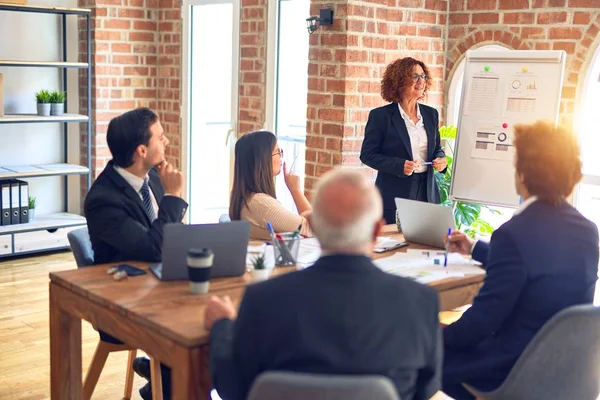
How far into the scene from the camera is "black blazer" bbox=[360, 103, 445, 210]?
167 inches

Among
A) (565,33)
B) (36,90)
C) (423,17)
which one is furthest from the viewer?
(36,90)

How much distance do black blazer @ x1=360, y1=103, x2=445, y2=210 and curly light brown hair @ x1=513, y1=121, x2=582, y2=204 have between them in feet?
6.03

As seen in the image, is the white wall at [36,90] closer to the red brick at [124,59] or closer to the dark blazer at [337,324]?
the red brick at [124,59]

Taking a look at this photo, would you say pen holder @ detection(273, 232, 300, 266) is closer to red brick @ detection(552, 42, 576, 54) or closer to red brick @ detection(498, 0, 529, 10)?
red brick @ detection(552, 42, 576, 54)

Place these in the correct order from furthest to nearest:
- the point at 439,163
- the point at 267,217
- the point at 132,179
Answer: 1. the point at 439,163
2. the point at 267,217
3. the point at 132,179

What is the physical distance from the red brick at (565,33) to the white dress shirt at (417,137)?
3.45 ft

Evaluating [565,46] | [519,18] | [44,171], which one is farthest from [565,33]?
[44,171]

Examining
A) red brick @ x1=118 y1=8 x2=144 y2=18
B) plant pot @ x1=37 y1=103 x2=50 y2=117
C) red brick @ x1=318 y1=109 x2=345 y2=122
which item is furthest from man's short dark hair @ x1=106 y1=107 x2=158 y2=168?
red brick @ x1=118 y1=8 x2=144 y2=18

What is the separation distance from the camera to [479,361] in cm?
243

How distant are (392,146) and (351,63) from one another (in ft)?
2.55

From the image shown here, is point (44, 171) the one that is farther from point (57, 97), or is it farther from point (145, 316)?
point (145, 316)

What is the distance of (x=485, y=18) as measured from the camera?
499cm

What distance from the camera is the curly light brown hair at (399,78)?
167 inches

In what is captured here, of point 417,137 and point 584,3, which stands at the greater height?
point 584,3
